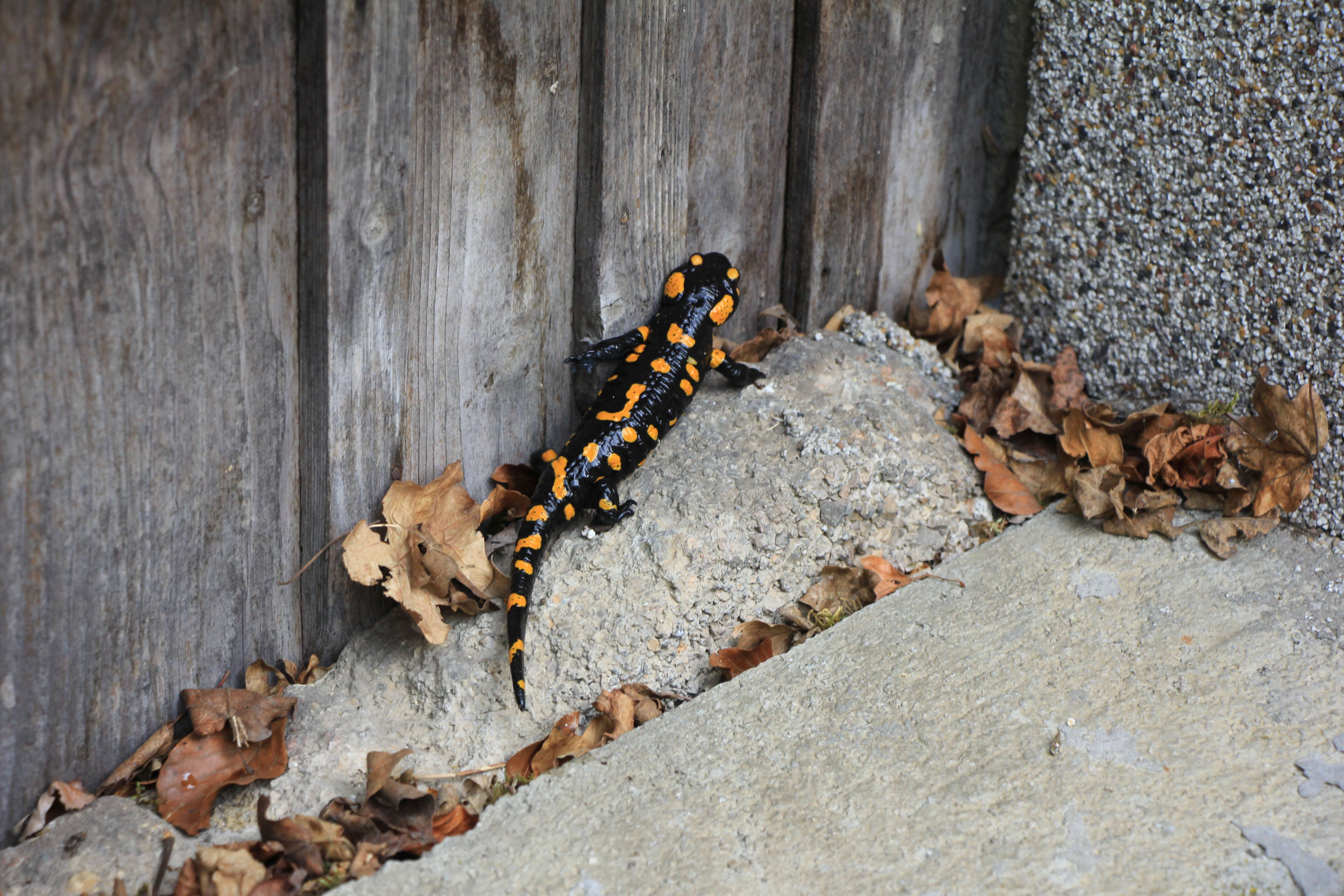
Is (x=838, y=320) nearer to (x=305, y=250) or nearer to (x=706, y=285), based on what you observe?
(x=706, y=285)

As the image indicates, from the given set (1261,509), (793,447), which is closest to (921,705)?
(793,447)

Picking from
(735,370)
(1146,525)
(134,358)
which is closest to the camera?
(134,358)

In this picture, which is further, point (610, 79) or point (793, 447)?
point (793, 447)

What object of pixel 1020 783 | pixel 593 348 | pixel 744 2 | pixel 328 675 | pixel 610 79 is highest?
pixel 744 2

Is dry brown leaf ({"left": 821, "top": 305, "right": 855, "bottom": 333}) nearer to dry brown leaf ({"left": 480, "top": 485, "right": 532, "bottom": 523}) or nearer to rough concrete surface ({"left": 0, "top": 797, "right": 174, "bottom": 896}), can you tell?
dry brown leaf ({"left": 480, "top": 485, "right": 532, "bottom": 523})

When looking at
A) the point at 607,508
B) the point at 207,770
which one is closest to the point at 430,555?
the point at 607,508

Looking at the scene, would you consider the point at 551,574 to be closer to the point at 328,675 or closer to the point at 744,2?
the point at 328,675

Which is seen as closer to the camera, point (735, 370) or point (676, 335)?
point (676, 335)
